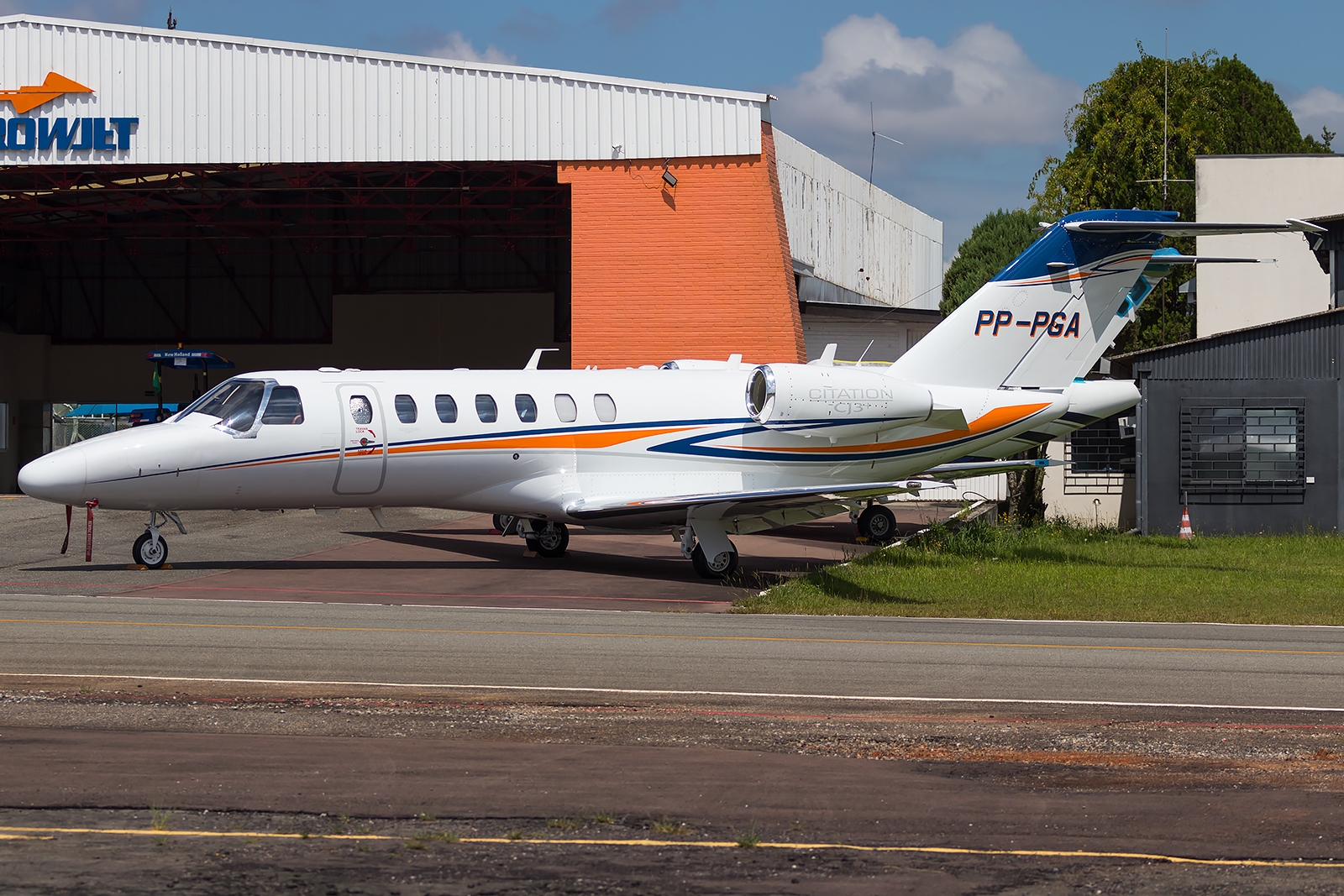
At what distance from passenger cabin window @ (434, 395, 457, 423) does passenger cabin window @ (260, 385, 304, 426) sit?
1.92 meters

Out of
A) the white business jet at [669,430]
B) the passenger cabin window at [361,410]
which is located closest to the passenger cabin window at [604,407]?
the white business jet at [669,430]

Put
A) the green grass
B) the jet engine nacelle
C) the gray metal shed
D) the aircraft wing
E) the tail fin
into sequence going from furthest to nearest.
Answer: the gray metal shed → the tail fin → the jet engine nacelle → the aircraft wing → the green grass

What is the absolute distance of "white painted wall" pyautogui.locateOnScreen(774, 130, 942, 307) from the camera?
4141 centimetres

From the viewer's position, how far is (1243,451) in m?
26.6

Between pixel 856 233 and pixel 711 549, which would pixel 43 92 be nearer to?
pixel 711 549

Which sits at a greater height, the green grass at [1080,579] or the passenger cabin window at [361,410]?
the passenger cabin window at [361,410]

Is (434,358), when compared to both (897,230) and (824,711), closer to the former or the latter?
(897,230)

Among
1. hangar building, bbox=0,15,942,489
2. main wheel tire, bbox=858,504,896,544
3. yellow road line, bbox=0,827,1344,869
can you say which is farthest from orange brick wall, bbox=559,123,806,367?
yellow road line, bbox=0,827,1344,869

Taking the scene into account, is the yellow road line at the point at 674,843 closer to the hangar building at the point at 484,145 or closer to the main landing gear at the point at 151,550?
the main landing gear at the point at 151,550

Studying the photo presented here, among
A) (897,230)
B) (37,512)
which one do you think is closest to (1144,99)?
(897,230)

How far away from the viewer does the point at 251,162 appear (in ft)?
109

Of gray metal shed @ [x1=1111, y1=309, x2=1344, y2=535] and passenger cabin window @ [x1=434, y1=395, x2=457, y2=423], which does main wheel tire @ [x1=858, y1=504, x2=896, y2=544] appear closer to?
gray metal shed @ [x1=1111, y1=309, x2=1344, y2=535]

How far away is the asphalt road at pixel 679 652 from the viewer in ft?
37.0

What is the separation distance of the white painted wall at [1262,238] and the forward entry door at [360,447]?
2945cm
